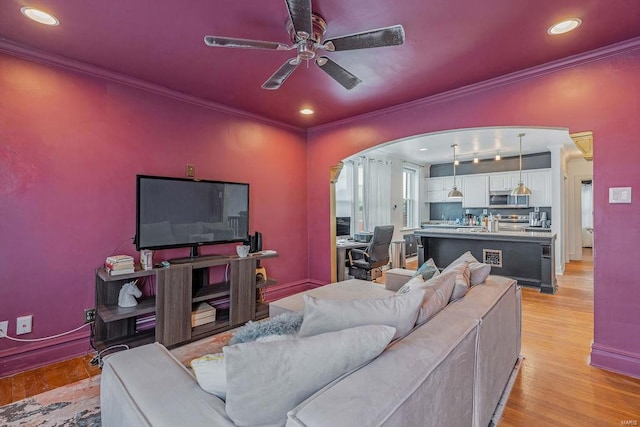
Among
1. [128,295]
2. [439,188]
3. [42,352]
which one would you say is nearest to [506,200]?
[439,188]

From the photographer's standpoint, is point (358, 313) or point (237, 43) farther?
point (237, 43)

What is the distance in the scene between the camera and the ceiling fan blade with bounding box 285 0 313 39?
148 centimetres

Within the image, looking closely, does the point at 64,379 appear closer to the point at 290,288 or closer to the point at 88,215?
the point at 88,215

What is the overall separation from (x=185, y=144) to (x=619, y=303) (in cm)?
411

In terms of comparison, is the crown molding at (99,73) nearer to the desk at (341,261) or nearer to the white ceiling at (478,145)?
the desk at (341,261)

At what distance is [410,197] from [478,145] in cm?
236

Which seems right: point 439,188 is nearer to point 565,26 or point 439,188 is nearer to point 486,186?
point 486,186

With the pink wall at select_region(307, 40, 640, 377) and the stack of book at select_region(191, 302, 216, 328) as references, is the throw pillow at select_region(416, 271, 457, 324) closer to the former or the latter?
the pink wall at select_region(307, 40, 640, 377)

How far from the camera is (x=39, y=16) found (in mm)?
1953

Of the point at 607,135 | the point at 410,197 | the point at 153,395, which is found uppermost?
the point at 607,135

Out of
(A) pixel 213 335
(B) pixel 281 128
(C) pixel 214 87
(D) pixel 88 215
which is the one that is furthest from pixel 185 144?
(A) pixel 213 335

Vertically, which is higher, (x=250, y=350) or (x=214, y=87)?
(x=214, y=87)

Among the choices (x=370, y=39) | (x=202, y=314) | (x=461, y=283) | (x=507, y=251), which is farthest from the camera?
(x=507, y=251)

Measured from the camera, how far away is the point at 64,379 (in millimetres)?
2238
